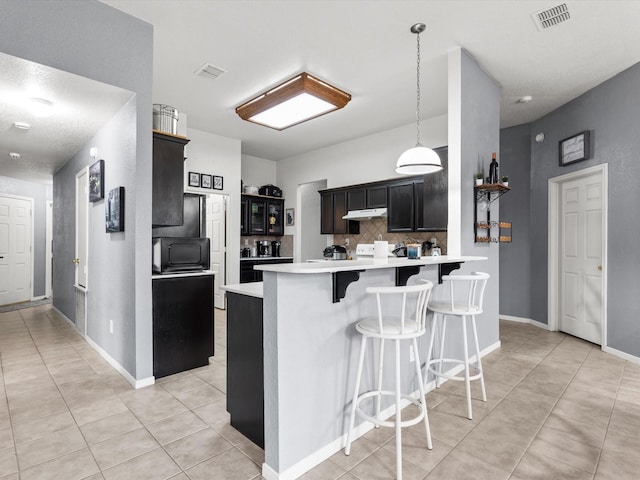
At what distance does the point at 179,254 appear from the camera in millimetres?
3383

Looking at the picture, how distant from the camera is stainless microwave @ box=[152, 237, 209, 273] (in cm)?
328

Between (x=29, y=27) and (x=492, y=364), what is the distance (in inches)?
188

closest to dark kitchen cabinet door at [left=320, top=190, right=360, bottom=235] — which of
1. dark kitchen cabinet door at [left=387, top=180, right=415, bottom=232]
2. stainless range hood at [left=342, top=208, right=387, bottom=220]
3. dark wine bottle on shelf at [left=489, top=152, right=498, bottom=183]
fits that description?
stainless range hood at [left=342, top=208, right=387, bottom=220]

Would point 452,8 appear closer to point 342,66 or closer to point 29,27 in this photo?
point 342,66

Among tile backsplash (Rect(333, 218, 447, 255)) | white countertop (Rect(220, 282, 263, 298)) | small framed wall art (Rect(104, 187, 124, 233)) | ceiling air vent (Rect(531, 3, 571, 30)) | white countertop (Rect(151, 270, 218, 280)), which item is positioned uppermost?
ceiling air vent (Rect(531, 3, 571, 30))

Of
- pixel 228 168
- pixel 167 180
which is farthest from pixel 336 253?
pixel 167 180

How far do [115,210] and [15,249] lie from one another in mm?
5730

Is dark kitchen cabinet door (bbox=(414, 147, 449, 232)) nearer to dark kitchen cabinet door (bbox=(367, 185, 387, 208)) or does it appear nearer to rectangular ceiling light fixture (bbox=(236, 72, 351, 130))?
dark kitchen cabinet door (bbox=(367, 185, 387, 208))

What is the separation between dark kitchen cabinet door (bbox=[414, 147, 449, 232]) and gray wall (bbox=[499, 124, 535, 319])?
1.56m

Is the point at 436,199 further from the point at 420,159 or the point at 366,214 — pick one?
the point at 420,159

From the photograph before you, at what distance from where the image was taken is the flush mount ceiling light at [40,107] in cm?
308

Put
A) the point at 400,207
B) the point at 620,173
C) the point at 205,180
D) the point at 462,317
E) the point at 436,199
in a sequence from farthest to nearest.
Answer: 1. the point at 205,180
2. the point at 400,207
3. the point at 436,199
4. the point at 620,173
5. the point at 462,317

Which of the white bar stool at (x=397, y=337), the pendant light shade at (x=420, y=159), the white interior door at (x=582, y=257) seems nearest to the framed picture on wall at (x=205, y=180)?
the pendant light shade at (x=420, y=159)

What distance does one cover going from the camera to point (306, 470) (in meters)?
1.89
